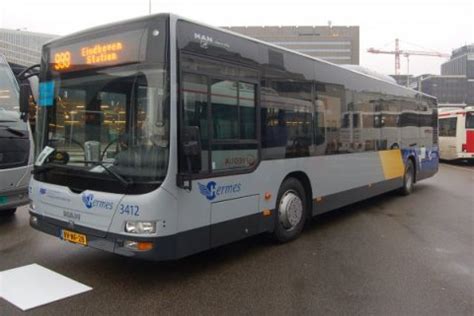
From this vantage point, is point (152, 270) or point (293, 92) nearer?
point (152, 270)

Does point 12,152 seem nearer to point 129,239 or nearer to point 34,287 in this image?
point 34,287

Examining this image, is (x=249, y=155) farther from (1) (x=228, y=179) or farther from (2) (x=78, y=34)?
(2) (x=78, y=34)

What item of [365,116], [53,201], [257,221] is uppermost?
[365,116]

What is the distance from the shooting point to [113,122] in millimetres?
4750

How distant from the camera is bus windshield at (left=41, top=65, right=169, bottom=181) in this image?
4.38 metres

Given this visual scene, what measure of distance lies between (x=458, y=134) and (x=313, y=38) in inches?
1190

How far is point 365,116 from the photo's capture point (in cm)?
885

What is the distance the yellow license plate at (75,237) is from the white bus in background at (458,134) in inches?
837

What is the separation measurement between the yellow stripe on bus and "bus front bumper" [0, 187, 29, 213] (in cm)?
709

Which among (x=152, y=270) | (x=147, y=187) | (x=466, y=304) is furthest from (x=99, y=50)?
(x=466, y=304)

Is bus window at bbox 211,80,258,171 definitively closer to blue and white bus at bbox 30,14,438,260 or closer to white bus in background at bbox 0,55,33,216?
blue and white bus at bbox 30,14,438,260

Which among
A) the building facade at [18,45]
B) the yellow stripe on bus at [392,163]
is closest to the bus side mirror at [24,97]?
the building facade at [18,45]

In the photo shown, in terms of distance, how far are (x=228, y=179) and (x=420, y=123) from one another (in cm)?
861

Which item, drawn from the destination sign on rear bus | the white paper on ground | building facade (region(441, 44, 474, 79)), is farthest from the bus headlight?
building facade (region(441, 44, 474, 79))
